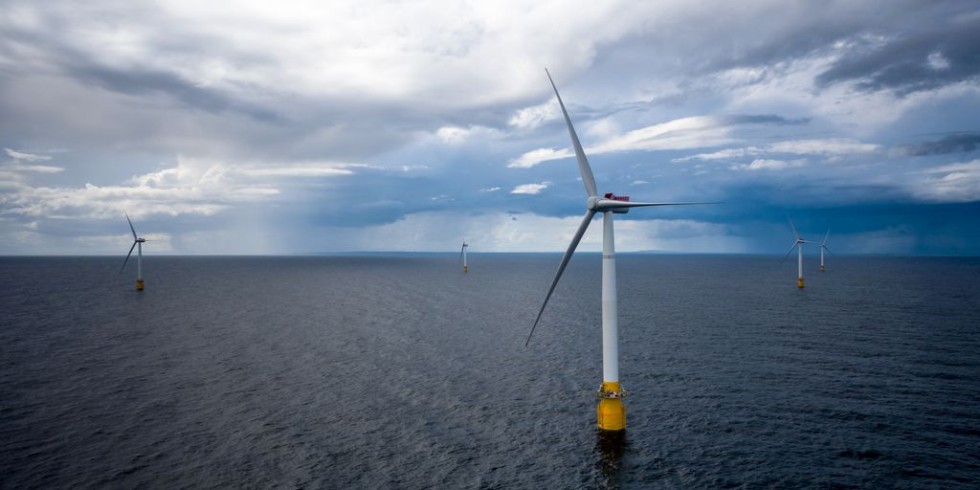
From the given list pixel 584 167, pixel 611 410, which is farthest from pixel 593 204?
pixel 611 410

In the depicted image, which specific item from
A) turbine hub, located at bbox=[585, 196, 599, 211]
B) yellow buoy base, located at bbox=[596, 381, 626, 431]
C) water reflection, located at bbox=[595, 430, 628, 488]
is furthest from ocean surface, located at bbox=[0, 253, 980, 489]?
turbine hub, located at bbox=[585, 196, 599, 211]

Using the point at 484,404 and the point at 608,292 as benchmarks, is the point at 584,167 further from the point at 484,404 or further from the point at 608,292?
the point at 484,404

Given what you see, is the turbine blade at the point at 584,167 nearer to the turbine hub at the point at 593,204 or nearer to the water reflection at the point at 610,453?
the turbine hub at the point at 593,204

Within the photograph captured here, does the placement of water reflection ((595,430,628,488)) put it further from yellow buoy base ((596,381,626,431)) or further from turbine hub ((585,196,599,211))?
turbine hub ((585,196,599,211))

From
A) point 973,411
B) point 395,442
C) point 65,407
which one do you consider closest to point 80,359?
point 65,407

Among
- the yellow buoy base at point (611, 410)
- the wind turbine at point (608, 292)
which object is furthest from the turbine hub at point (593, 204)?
the yellow buoy base at point (611, 410)

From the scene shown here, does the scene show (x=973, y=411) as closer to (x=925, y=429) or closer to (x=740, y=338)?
(x=925, y=429)

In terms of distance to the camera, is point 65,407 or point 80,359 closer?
point 65,407

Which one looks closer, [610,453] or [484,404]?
[610,453]
